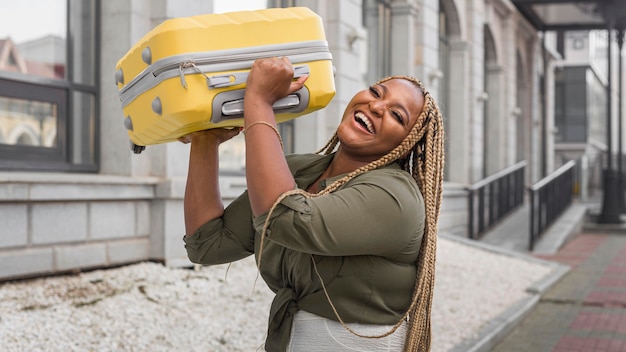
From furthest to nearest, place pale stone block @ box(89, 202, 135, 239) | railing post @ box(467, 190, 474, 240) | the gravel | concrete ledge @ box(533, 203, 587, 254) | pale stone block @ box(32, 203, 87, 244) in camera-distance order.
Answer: railing post @ box(467, 190, 474, 240) → concrete ledge @ box(533, 203, 587, 254) → pale stone block @ box(89, 202, 135, 239) → pale stone block @ box(32, 203, 87, 244) → the gravel

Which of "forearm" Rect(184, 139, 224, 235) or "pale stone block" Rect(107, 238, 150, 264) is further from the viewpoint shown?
"pale stone block" Rect(107, 238, 150, 264)

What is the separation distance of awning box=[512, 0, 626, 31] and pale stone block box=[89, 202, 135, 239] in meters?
16.1

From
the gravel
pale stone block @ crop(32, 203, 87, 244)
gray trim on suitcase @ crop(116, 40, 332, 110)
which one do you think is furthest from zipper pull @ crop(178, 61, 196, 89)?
pale stone block @ crop(32, 203, 87, 244)

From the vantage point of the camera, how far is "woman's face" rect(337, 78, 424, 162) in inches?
75.3

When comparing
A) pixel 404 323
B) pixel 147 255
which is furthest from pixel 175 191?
pixel 404 323

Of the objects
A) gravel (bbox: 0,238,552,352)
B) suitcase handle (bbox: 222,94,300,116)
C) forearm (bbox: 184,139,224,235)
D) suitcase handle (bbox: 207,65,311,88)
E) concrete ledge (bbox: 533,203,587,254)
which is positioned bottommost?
concrete ledge (bbox: 533,203,587,254)

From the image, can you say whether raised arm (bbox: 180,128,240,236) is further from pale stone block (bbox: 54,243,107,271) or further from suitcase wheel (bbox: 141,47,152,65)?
pale stone block (bbox: 54,243,107,271)

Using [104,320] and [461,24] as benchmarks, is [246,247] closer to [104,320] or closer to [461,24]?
[104,320]

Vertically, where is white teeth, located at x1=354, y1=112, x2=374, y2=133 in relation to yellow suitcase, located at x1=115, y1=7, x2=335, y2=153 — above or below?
below

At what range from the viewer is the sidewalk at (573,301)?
22.6 feet

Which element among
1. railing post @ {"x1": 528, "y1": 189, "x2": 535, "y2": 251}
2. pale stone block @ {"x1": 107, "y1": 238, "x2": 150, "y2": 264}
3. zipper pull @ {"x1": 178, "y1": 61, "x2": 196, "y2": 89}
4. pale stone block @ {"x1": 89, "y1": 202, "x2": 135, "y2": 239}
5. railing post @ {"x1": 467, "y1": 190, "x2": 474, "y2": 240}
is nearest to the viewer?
zipper pull @ {"x1": 178, "y1": 61, "x2": 196, "y2": 89}

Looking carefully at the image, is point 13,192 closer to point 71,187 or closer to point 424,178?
point 71,187

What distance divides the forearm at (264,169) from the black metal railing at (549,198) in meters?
12.8

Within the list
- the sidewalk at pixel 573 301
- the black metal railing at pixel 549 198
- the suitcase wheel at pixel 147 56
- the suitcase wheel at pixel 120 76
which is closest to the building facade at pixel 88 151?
the sidewalk at pixel 573 301
